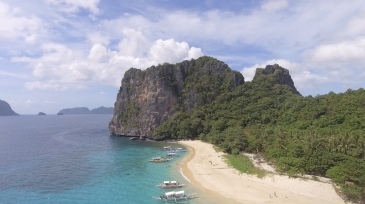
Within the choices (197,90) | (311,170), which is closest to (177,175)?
(311,170)

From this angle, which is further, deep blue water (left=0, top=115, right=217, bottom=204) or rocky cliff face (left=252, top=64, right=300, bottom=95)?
rocky cliff face (left=252, top=64, right=300, bottom=95)

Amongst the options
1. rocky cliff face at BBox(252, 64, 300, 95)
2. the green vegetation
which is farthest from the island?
the green vegetation

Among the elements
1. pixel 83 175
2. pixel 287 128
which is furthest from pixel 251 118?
pixel 83 175

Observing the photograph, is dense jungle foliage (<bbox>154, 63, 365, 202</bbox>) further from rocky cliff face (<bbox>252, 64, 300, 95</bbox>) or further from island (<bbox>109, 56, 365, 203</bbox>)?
rocky cliff face (<bbox>252, 64, 300, 95</bbox>)

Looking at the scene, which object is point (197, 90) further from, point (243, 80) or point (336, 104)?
point (336, 104)

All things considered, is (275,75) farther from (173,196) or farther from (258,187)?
(173,196)

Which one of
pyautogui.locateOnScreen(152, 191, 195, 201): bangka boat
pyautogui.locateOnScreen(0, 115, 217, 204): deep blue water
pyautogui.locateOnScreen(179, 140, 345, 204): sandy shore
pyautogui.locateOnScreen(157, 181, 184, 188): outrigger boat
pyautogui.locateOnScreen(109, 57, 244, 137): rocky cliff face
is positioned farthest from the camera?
pyautogui.locateOnScreen(109, 57, 244, 137): rocky cliff face

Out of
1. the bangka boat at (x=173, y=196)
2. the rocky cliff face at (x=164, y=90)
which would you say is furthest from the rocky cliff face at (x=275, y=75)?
the bangka boat at (x=173, y=196)
